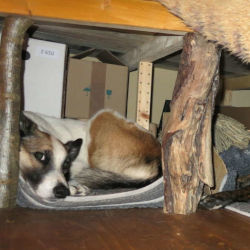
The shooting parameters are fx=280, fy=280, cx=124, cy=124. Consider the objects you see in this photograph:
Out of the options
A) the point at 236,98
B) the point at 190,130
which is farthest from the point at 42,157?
the point at 236,98

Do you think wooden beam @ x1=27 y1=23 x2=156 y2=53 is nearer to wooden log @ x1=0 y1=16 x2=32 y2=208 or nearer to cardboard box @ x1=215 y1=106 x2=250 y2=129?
wooden log @ x1=0 y1=16 x2=32 y2=208

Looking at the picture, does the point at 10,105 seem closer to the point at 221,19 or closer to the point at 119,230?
the point at 119,230

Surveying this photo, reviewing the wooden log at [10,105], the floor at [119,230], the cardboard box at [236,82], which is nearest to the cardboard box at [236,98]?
the cardboard box at [236,82]

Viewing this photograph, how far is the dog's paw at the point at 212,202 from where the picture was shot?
1.55 meters

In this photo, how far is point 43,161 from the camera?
1625 millimetres

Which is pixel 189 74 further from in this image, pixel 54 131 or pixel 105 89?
pixel 105 89

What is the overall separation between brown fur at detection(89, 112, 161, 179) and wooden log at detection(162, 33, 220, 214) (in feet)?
1.13

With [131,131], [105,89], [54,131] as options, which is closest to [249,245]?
[131,131]

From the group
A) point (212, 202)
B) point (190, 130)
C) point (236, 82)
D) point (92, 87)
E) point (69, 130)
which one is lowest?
point (212, 202)

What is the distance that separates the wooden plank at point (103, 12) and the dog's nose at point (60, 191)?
83cm

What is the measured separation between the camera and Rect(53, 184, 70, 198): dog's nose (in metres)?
1.43

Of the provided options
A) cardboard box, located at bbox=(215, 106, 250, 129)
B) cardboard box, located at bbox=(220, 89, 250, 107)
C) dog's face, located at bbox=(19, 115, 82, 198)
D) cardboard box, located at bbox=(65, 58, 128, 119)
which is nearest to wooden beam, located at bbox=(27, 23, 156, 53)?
cardboard box, located at bbox=(65, 58, 128, 119)

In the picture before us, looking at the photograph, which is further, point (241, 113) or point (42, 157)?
point (241, 113)

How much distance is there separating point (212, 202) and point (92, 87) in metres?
1.40
